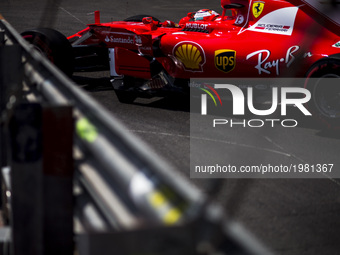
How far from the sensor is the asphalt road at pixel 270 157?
4.51 m

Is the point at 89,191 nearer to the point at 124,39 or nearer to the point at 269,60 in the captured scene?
the point at 269,60

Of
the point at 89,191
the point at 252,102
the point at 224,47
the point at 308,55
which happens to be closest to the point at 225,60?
the point at 224,47

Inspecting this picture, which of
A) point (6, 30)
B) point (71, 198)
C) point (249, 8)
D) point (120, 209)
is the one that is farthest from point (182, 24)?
point (120, 209)

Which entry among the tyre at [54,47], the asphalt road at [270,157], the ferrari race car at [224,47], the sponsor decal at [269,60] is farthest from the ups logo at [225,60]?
the tyre at [54,47]

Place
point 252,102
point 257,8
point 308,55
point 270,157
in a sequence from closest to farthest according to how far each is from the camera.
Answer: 1. point 270,157
2. point 308,55
3. point 252,102
4. point 257,8

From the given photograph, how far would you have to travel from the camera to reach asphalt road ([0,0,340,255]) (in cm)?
451

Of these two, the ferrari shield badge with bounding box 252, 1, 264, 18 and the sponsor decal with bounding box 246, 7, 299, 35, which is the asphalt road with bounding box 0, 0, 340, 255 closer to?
the sponsor decal with bounding box 246, 7, 299, 35

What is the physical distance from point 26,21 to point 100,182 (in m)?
14.7

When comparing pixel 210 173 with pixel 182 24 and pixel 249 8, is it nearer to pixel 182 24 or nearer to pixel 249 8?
pixel 249 8

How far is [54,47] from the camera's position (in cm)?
873

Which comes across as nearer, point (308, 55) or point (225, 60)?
point (308, 55)

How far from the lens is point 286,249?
424 centimetres

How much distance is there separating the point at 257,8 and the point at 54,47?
2.98 m

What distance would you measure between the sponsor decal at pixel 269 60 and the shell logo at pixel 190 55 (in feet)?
2.08
